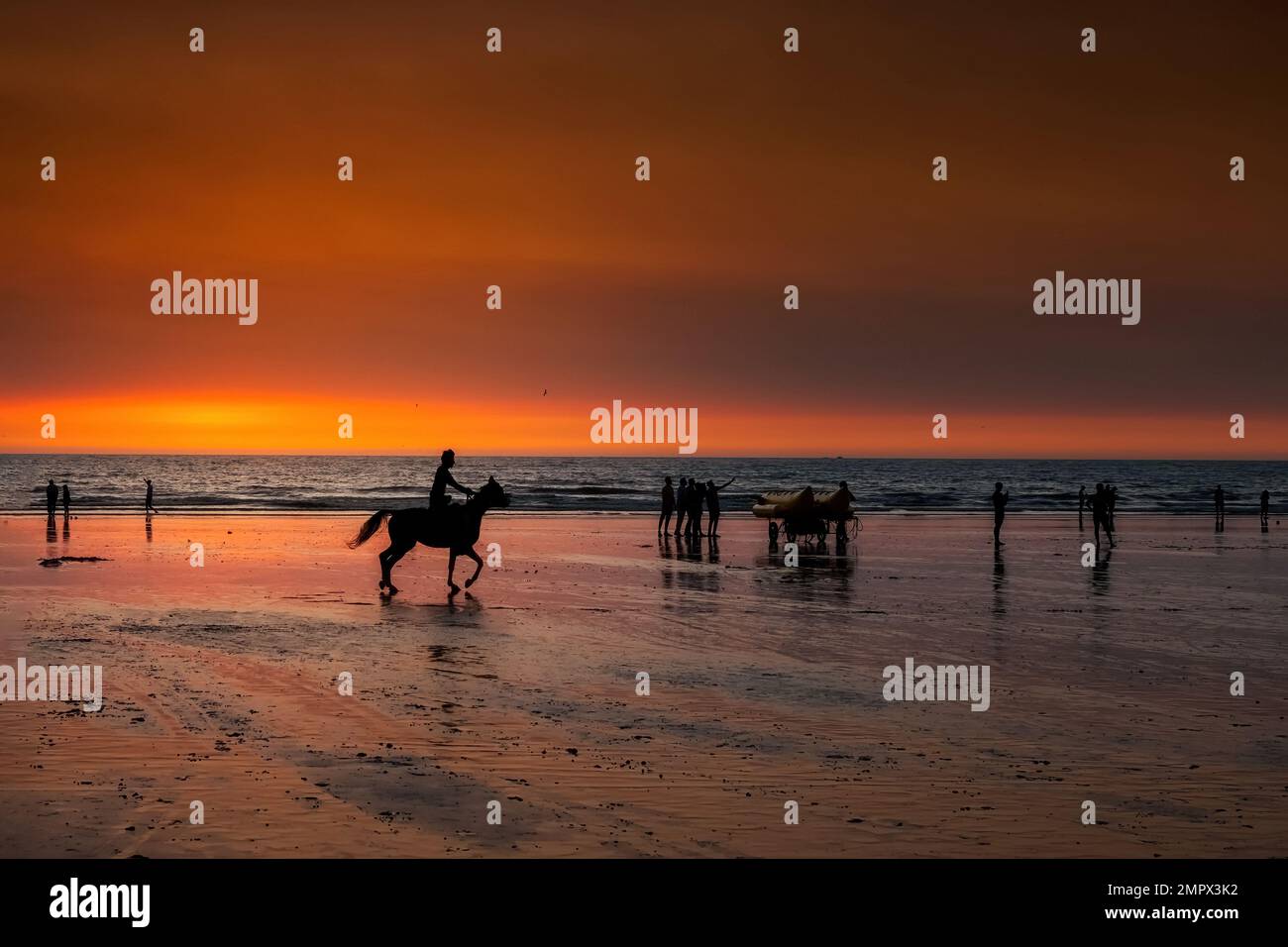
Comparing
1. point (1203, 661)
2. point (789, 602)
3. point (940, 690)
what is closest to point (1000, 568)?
point (789, 602)

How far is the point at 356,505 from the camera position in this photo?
7712 cm

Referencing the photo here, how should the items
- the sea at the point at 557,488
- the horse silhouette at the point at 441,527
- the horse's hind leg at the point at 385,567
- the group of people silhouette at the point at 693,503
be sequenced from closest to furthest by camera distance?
the horse's hind leg at the point at 385,567
the horse silhouette at the point at 441,527
the group of people silhouette at the point at 693,503
the sea at the point at 557,488

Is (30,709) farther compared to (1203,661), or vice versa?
(1203,661)

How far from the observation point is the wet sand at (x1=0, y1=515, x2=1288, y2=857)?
8008 mm

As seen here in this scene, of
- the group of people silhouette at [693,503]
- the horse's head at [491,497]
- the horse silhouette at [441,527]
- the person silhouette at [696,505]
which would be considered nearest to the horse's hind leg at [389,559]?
the horse silhouette at [441,527]

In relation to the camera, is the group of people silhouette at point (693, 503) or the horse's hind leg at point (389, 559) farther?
the group of people silhouette at point (693, 503)

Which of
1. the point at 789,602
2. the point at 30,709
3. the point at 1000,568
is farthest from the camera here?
the point at 1000,568

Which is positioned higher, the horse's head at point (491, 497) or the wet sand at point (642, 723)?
the horse's head at point (491, 497)

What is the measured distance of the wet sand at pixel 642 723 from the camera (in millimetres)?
8008

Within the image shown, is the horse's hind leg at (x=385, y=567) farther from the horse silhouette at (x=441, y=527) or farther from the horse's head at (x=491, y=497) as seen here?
the horse's head at (x=491, y=497)

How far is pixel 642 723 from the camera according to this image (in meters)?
11.2
